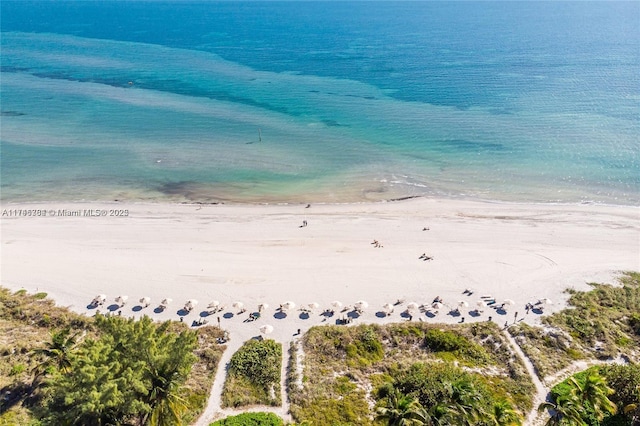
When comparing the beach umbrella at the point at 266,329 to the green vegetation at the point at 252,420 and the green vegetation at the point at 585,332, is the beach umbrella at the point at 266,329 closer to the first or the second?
the green vegetation at the point at 252,420

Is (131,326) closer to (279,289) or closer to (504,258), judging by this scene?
(279,289)

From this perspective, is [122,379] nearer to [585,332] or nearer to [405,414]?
[405,414]

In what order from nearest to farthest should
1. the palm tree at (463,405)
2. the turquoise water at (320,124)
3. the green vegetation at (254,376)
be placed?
the palm tree at (463,405)
the green vegetation at (254,376)
the turquoise water at (320,124)

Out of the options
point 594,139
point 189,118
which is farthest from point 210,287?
point 594,139

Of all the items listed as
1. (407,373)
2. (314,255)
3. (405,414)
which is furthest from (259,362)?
(314,255)

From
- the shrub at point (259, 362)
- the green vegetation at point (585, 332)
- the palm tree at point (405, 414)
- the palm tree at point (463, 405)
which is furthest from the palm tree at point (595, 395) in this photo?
the shrub at point (259, 362)

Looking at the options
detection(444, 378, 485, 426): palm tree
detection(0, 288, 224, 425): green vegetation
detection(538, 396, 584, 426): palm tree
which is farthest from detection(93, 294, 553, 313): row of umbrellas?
detection(538, 396, 584, 426): palm tree

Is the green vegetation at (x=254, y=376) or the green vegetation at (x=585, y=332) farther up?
the green vegetation at (x=585, y=332)
